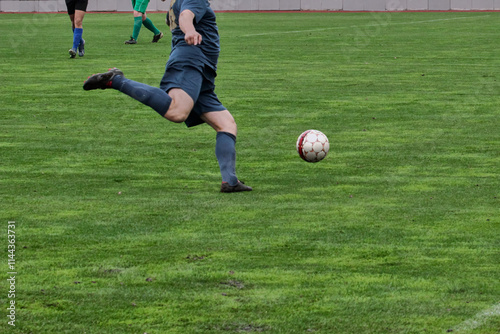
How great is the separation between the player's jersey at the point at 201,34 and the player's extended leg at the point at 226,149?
418 mm

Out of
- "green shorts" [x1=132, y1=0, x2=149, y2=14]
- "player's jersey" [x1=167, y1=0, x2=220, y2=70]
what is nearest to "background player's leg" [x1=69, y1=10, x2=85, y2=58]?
"green shorts" [x1=132, y1=0, x2=149, y2=14]

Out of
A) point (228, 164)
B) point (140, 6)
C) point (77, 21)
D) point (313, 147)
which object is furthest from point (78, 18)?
point (228, 164)

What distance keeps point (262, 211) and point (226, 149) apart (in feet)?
3.25

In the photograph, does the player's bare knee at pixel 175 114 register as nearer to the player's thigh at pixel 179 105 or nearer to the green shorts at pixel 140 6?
the player's thigh at pixel 179 105

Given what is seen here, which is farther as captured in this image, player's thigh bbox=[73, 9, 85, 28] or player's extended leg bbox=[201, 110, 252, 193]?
player's thigh bbox=[73, 9, 85, 28]

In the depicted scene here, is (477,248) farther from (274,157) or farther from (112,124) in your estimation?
(112,124)

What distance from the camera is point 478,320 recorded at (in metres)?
4.46

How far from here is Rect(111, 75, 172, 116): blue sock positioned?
23.8 ft

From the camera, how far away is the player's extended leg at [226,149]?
7.50m

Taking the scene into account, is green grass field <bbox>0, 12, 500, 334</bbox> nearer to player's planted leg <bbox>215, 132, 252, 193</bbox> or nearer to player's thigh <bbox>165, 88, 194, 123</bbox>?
player's planted leg <bbox>215, 132, 252, 193</bbox>

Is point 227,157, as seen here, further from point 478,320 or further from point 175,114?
point 478,320

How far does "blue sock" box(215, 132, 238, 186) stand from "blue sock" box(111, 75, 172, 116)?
2.00 ft

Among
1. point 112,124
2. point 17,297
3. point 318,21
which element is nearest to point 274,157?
point 112,124

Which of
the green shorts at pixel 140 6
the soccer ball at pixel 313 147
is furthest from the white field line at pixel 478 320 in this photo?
the green shorts at pixel 140 6
